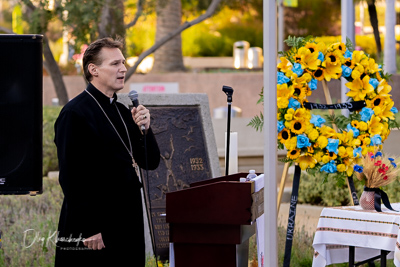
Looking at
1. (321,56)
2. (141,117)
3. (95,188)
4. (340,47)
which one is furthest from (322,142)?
(95,188)

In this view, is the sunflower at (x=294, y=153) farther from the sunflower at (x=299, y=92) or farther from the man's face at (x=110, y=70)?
the man's face at (x=110, y=70)

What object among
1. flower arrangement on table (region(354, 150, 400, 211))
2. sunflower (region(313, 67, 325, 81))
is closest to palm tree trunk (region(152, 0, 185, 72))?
sunflower (region(313, 67, 325, 81))

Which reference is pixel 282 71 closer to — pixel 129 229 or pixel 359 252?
pixel 359 252

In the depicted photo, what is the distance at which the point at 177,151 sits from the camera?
8062mm

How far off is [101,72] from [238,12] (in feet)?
114

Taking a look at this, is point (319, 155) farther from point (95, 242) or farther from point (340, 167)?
point (95, 242)

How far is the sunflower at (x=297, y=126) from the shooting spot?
22.0ft

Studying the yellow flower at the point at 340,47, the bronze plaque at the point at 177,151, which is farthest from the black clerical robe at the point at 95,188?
the bronze plaque at the point at 177,151

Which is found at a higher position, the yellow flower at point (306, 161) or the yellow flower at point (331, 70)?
the yellow flower at point (331, 70)

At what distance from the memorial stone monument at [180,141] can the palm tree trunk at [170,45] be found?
18.2m

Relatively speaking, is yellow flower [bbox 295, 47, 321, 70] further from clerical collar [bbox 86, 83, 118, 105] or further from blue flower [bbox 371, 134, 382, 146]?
clerical collar [bbox 86, 83, 118, 105]

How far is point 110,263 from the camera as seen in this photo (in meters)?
4.61

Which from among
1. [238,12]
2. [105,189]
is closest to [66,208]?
[105,189]

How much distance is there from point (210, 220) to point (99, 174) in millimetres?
781
